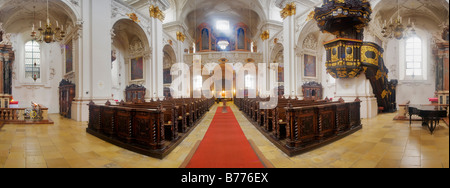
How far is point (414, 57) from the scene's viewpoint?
433 inches

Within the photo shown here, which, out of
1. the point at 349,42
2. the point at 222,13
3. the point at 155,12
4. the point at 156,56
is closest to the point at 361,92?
the point at 349,42

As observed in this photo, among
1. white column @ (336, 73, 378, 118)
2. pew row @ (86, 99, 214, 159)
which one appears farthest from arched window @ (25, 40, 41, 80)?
white column @ (336, 73, 378, 118)

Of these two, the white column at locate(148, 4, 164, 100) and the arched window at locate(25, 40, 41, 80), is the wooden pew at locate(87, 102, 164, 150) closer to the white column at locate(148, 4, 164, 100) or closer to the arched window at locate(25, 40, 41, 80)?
the white column at locate(148, 4, 164, 100)

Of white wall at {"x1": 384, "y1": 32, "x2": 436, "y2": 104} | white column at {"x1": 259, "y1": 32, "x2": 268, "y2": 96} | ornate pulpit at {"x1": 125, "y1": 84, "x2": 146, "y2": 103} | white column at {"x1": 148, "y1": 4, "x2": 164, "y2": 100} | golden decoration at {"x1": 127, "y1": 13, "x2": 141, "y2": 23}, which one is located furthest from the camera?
white column at {"x1": 259, "y1": 32, "x2": 268, "y2": 96}

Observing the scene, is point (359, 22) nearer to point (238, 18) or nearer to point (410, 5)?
point (410, 5)

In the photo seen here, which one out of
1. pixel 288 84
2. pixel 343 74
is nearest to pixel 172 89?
pixel 288 84

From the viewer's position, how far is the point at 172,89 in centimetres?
1716

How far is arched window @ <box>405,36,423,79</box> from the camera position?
10909mm

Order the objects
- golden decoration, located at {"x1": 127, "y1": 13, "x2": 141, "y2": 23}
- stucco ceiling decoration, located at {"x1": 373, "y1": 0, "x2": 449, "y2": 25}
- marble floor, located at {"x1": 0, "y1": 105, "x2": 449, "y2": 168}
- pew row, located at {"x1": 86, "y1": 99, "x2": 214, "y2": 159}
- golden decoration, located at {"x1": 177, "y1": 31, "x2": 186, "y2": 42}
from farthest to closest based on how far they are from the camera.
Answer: golden decoration, located at {"x1": 177, "y1": 31, "x2": 186, "y2": 42} → golden decoration, located at {"x1": 127, "y1": 13, "x2": 141, "y2": 23} → stucco ceiling decoration, located at {"x1": 373, "y1": 0, "x2": 449, "y2": 25} → pew row, located at {"x1": 86, "y1": 99, "x2": 214, "y2": 159} → marble floor, located at {"x1": 0, "y1": 105, "x2": 449, "y2": 168}

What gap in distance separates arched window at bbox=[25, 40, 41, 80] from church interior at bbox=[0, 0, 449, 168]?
6 centimetres

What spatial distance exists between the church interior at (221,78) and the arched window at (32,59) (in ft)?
0.19

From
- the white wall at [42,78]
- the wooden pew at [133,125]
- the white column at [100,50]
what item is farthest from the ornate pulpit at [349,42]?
the white wall at [42,78]

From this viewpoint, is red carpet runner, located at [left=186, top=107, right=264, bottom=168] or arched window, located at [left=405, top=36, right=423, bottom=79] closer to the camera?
red carpet runner, located at [left=186, top=107, right=264, bottom=168]

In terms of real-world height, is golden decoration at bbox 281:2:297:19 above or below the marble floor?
above
